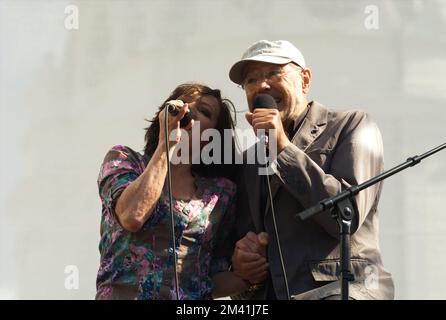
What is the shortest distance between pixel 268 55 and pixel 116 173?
715mm

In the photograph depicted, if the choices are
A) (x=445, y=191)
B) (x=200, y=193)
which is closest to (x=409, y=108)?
(x=445, y=191)

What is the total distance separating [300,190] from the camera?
443 centimetres

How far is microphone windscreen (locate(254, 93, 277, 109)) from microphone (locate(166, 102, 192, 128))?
29cm

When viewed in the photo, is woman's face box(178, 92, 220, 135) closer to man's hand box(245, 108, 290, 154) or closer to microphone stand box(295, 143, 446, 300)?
man's hand box(245, 108, 290, 154)

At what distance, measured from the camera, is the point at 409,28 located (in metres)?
7.55

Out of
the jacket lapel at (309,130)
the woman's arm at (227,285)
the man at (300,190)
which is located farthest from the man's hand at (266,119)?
the woman's arm at (227,285)

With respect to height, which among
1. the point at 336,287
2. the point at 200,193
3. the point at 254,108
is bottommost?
the point at 336,287

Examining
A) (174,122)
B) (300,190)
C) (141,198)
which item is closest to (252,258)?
(300,190)

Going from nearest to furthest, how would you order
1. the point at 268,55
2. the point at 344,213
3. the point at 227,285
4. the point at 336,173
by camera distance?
the point at 344,213 → the point at 336,173 → the point at 227,285 → the point at 268,55

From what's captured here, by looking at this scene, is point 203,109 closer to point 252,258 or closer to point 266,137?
point 266,137

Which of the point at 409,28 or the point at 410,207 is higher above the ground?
the point at 409,28

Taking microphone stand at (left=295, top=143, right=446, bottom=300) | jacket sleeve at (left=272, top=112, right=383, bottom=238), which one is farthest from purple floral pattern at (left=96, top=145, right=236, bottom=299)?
microphone stand at (left=295, top=143, right=446, bottom=300)
